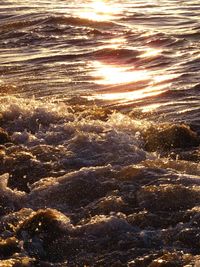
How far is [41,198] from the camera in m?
6.55

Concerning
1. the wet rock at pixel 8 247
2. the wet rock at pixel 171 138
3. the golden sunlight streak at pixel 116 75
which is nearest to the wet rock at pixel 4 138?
the wet rock at pixel 171 138

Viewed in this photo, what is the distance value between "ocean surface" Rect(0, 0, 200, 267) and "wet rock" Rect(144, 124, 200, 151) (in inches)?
0.7

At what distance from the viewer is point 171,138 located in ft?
A: 26.7

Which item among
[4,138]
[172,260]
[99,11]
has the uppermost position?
[99,11]

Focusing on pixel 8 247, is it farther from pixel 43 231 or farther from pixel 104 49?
pixel 104 49

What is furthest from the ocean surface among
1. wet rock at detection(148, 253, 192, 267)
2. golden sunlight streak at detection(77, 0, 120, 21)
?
golden sunlight streak at detection(77, 0, 120, 21)

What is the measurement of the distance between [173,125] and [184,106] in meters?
1.73

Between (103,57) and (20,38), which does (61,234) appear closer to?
(103,57)

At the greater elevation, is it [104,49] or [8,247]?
[104,49]

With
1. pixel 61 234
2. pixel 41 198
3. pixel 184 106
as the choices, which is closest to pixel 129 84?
pixel 184 106

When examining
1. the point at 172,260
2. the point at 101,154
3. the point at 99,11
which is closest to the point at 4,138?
the point at 101,154

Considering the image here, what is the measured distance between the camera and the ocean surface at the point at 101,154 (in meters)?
5.54

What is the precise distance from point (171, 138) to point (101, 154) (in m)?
1.18

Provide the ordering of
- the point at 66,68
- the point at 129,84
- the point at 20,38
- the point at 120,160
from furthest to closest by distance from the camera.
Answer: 1. the point at 20,38
2. the point at 66,68
3. the point at 129,84
4. the point at 120,160
